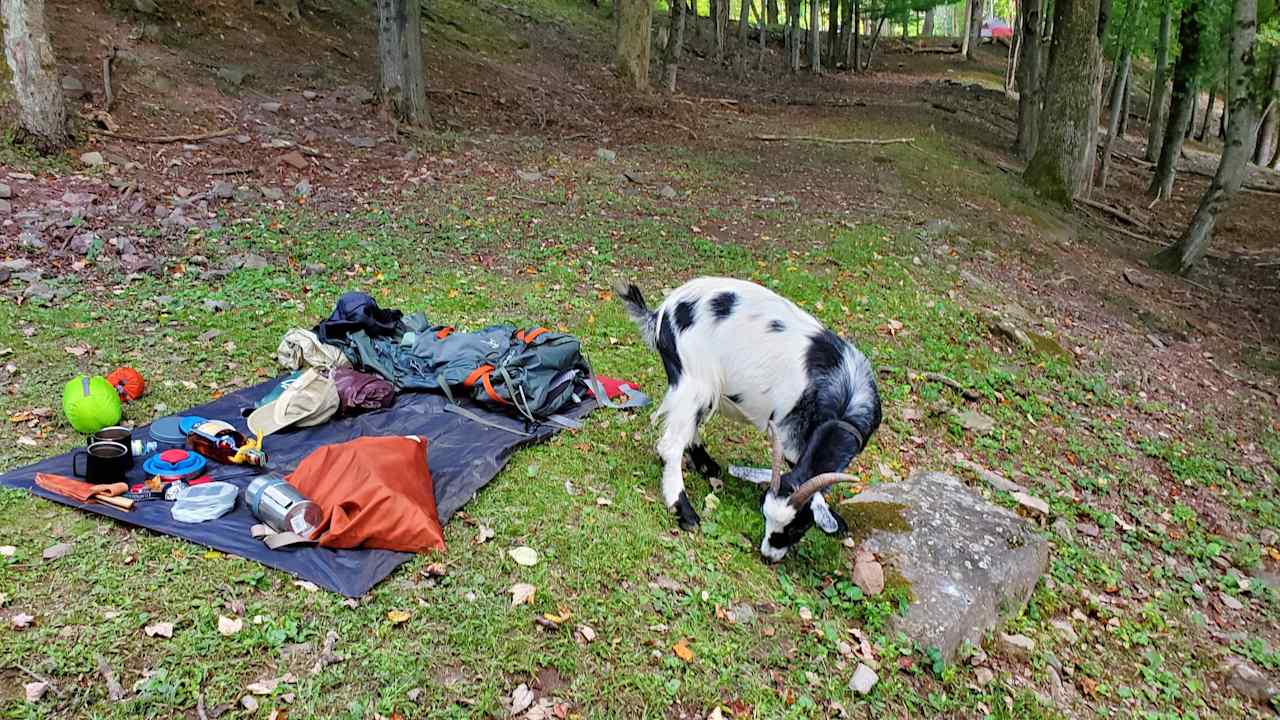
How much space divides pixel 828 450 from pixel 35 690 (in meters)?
3.68

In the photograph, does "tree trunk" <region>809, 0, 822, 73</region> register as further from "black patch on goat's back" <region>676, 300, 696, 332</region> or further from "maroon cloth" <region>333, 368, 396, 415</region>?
"maroon cloth" <region>333, 368, 396, 415</region>

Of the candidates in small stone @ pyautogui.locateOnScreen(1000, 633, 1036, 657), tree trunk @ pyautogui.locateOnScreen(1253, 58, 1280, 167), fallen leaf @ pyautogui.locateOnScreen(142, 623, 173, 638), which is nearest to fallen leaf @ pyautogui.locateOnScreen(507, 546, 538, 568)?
fallen leaf @ pyautogui.locateOnScreen(142, 623, 173, 638)

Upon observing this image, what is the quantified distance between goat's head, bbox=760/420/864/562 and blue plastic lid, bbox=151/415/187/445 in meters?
3.50

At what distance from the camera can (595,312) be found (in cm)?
777

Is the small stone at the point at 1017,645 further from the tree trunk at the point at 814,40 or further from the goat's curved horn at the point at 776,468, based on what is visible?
the tree trunk at the point at 814,40

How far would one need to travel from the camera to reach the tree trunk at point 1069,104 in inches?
539

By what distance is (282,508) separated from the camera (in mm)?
3889

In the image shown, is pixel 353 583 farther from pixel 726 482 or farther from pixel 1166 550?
pixel 1166 550

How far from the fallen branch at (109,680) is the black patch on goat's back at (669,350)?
3.10 metres

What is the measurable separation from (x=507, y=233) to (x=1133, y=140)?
85.6 ft

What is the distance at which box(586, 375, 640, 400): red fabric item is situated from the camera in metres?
5.98

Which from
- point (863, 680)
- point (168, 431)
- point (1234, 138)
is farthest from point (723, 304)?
point (1234, 138)

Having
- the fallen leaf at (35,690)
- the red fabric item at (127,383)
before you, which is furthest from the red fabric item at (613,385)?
the fallen leaf at (35,690)

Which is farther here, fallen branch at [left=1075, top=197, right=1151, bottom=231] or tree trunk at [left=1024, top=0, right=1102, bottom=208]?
fallen branch at [left=1075, top=197, right=1151, bottom=231]
